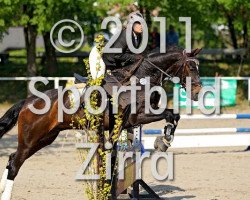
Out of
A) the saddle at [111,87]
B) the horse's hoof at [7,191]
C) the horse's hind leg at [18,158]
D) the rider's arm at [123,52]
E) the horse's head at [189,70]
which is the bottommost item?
the horse's hoof at [7,191]

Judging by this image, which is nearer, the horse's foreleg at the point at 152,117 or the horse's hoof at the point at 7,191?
the horse's hoof at the point at 7,191

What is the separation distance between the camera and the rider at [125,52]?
27.2ft

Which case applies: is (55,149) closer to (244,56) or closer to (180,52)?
(180,52)

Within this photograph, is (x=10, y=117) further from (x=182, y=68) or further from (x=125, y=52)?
(x=182, y=68)

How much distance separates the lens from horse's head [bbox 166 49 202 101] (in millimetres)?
8594

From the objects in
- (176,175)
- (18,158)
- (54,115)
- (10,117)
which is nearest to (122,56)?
(54,115)

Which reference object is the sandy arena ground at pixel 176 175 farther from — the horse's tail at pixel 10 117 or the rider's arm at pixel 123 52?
the rider's arm at pixel 123 52

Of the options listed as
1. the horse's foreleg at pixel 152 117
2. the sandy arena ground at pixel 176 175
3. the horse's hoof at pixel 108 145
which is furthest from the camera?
the sandy arena ground at pixel 176 175

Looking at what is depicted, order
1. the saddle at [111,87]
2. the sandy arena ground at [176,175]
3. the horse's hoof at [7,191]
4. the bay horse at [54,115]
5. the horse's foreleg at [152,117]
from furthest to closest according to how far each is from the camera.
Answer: the sandy arena ground at [176,175]
the horse's foreleg at [152,117]
the bay horse at [54,115]
the saddle at [111,87]
the horse's hoof at [7,191]

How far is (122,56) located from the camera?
847 cm

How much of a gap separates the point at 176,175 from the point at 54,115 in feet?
9.69

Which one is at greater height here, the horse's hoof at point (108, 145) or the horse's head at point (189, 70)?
the horse's head at point (189, 70)

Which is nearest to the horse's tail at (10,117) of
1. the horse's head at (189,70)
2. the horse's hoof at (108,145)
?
the horse's hoof at (108,145)

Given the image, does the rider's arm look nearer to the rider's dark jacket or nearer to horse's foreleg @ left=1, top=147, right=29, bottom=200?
the rider's dark jacket
